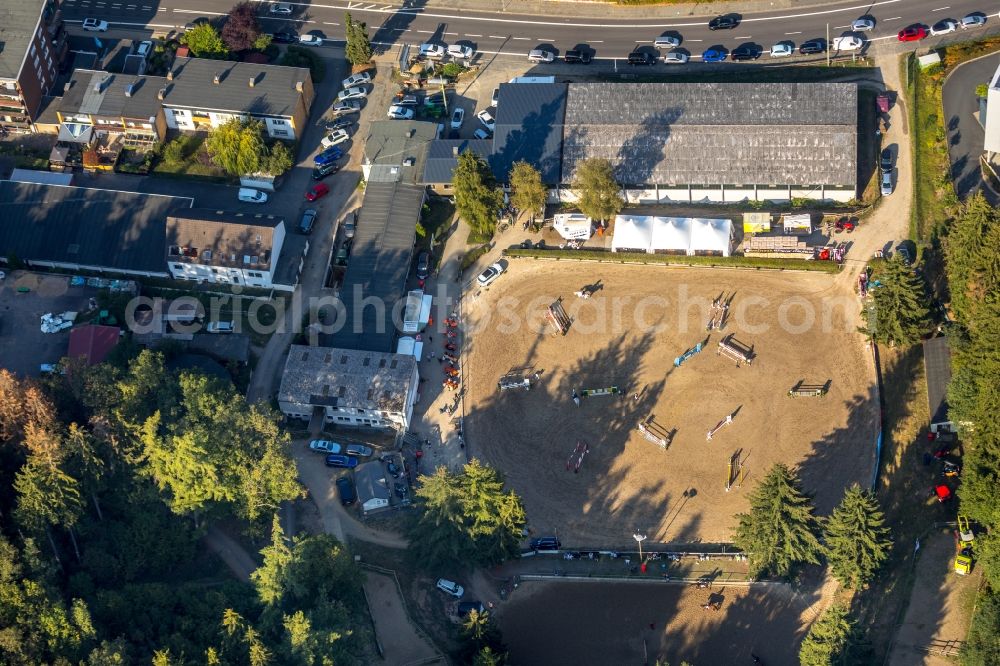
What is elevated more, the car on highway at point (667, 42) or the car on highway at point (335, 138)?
the car on highway at point (667, 42)

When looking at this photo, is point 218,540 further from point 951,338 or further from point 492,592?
point 951,338

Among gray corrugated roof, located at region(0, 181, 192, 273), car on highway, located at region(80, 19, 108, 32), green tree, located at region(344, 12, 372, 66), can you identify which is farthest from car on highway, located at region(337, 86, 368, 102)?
car on highway, located at region(80, 19, 108, 32)

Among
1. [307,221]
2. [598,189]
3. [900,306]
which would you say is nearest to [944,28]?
[900,306]

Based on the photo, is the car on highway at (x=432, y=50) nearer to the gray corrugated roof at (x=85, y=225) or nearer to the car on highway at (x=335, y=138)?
the car on highway at (x=335, y=138)

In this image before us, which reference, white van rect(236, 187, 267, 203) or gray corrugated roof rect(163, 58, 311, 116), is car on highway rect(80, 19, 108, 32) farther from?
white van rect(236, 187, 267, 203)

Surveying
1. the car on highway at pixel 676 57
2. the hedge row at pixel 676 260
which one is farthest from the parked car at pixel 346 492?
the car on highway at pixel 676 57
